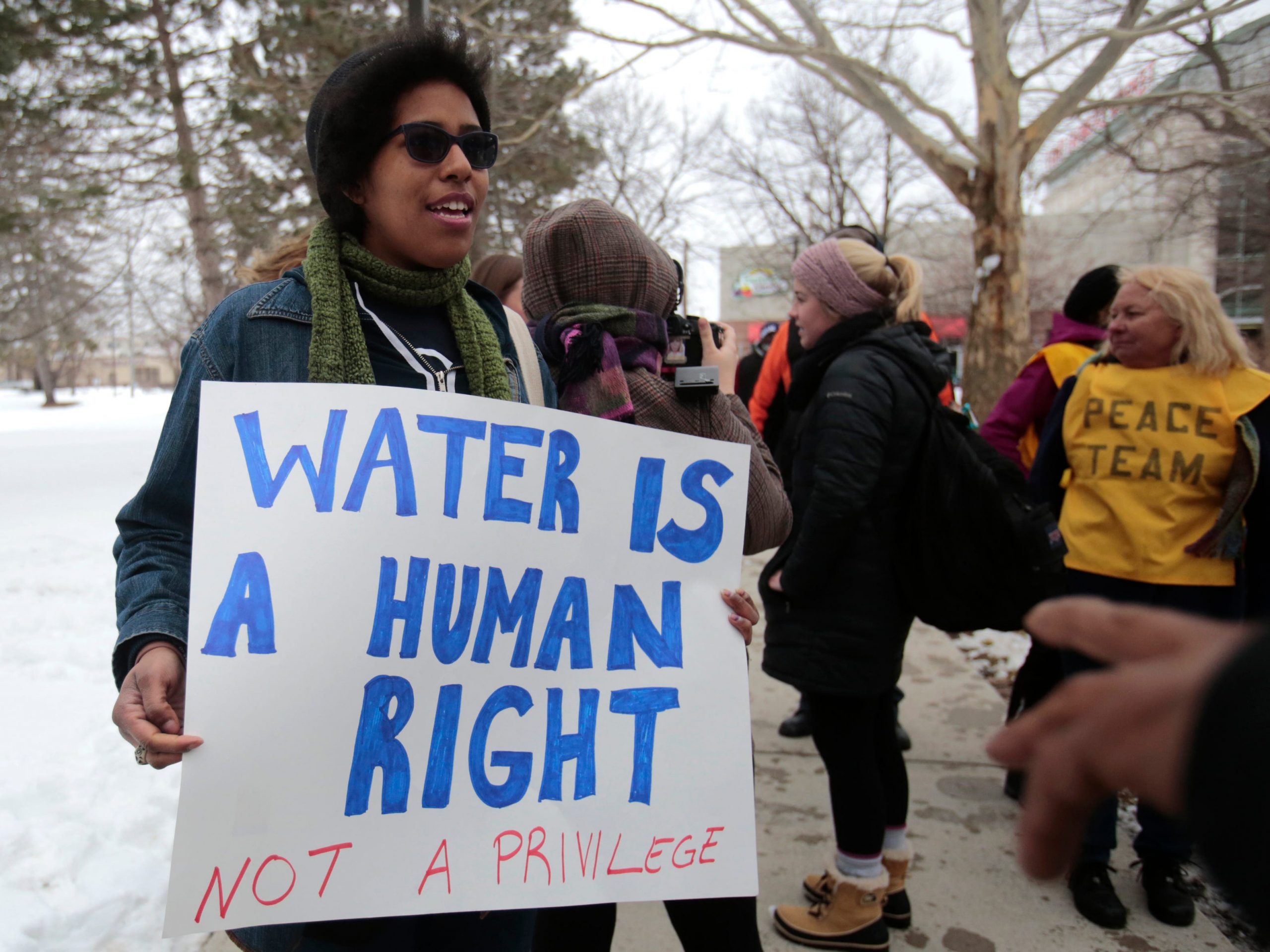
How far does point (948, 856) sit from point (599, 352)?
7.80 ft

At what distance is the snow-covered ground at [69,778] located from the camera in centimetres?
240

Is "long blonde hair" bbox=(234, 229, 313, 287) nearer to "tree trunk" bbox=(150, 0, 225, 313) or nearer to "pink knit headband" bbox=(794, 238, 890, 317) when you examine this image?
"pink knit headband" bbox=(794, 238, 890, 317)

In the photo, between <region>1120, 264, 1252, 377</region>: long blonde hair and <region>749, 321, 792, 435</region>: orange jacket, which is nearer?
<region>1120, 264, 1252, 377</region>: long blonde hair

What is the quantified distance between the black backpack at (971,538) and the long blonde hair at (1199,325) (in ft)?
2.39

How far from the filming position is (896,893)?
8.72 feet

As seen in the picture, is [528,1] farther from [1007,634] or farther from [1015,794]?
[1015,794]

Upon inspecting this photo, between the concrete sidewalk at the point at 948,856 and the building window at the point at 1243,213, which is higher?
the building window at the point at 1243,213

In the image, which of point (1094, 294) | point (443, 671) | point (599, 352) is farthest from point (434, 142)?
point (1094, 294)

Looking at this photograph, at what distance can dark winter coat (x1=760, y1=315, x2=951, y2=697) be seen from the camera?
7.91ft

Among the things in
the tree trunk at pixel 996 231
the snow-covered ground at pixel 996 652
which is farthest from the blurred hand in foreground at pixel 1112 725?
the tree trunk at pixel 996 231

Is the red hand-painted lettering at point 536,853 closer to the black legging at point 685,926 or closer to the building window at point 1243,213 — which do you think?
the black legging at point 685,926

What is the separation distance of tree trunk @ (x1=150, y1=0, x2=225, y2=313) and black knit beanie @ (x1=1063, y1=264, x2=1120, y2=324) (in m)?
10.1

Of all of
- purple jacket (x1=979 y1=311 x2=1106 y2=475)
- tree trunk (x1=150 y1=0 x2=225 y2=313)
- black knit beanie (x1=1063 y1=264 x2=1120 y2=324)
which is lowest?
purple jacket (x1=979 y1=311 x2=1106 y2=475)

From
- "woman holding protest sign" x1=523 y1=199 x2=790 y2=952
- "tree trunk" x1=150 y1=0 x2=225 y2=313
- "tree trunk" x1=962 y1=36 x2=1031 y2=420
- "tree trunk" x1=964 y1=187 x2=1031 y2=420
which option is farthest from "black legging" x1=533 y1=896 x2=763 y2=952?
"tree trunk" x1=150 y1=0 x2=225 y2=313
